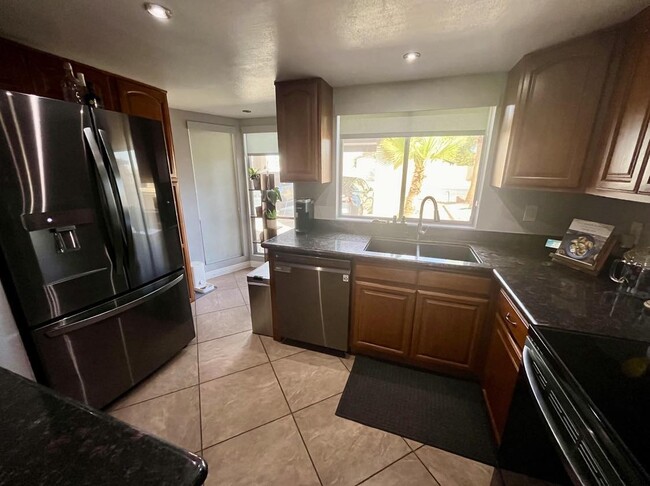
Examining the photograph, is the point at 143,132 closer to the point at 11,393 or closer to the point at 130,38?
the point at 130,38

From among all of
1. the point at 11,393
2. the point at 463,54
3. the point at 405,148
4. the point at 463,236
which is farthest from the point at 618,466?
the point at 405,148

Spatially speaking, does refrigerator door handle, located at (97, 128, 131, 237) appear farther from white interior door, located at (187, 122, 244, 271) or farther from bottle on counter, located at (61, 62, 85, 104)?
white interior door, located at (187, 122, 244, 271)

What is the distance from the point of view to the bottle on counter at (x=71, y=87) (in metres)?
1.51

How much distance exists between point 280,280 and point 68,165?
1.46 m

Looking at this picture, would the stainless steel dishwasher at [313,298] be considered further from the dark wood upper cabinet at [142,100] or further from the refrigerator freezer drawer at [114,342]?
the dark wood upper cabinet at [142,100]

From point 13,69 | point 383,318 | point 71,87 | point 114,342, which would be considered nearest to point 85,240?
point 114,342

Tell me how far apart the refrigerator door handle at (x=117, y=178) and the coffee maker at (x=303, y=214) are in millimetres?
1335

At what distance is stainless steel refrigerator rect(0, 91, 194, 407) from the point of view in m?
1.22

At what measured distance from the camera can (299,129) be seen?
2184 mm

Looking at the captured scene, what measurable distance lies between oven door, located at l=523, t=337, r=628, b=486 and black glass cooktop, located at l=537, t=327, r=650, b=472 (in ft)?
0.15

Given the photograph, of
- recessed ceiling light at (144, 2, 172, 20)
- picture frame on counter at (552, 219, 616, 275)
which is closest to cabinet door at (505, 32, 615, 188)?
picture frame on counter at (552, 219, 616, 275)

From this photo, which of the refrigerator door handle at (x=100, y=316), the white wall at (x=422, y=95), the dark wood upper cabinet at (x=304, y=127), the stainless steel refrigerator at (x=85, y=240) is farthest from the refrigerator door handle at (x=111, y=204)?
the white wall at (x=422, y=95)

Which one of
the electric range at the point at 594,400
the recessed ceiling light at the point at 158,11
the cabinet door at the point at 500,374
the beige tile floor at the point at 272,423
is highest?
the recessed ceiling light at the point at 158,11

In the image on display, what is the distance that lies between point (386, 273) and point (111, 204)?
5.92ft
